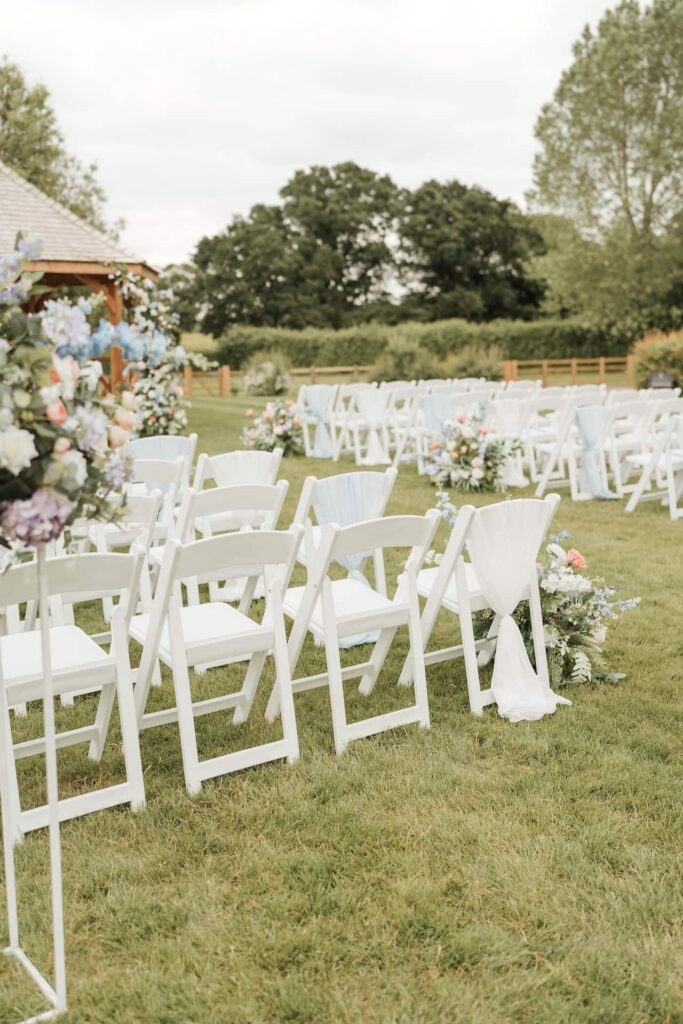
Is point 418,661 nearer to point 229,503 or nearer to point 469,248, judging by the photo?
point 229,503

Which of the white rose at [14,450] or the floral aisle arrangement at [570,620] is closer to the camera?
the white rose at [14,450]

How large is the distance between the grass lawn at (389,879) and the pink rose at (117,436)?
4.89ft

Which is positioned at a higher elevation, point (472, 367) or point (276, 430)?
point (472, 367)

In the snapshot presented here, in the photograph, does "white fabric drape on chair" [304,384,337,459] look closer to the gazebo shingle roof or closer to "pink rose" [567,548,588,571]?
the gazebo shingle roof

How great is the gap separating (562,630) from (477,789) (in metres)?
1.33

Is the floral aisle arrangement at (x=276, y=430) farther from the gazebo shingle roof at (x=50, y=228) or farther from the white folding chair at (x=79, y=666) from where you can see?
the white folding chair at (x=79, y=666)

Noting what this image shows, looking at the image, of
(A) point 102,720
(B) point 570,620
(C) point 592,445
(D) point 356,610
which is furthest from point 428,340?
(A) point 102,720

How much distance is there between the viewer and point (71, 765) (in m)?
3.72

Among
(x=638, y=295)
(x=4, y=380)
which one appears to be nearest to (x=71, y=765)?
(x=4, y=380)

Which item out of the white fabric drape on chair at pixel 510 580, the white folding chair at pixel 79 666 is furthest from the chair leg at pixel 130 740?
the white fabric drape on chair at pixel 510 580

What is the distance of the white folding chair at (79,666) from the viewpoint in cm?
308

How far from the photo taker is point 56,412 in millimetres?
1925

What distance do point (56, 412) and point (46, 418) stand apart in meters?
0.10

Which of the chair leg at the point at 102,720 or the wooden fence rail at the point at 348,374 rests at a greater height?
the wooden fence rail at the point at 348,374
